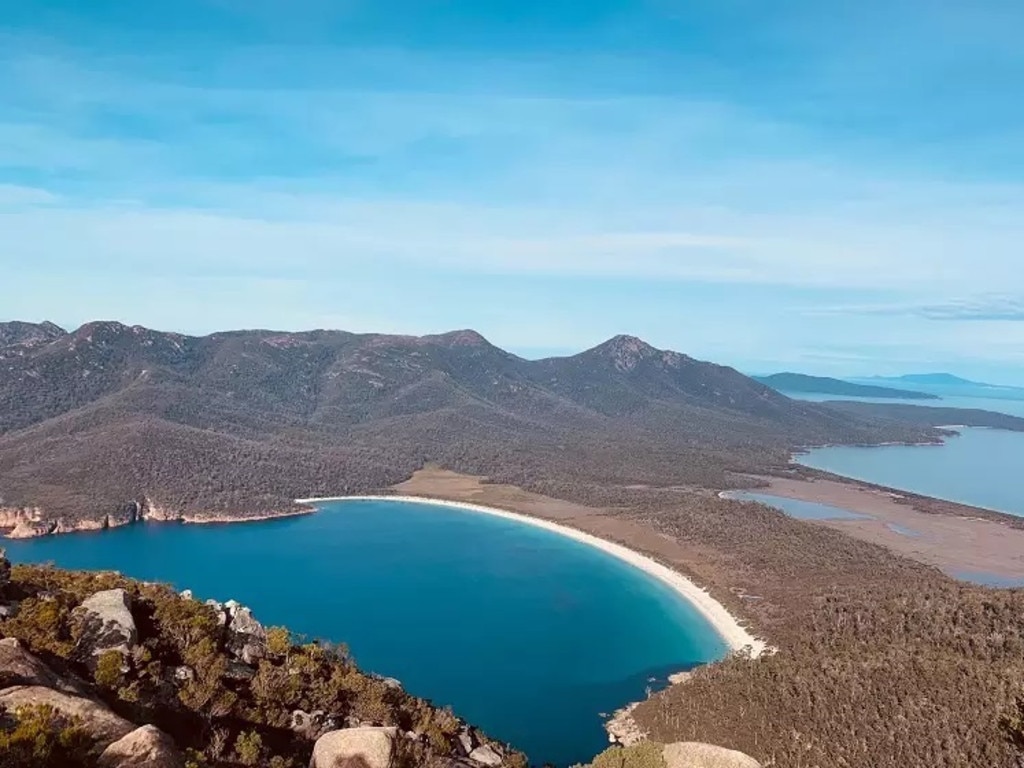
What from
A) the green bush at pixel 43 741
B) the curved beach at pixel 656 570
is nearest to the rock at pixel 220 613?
the green bush at pixel 43 741

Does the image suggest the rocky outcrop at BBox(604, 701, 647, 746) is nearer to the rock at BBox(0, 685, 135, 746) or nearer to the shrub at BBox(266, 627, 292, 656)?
the shrub at BBox(266, 627, 292, 656)

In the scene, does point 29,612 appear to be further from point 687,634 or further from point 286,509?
point 286,509

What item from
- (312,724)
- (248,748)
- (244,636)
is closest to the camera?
(248,748)

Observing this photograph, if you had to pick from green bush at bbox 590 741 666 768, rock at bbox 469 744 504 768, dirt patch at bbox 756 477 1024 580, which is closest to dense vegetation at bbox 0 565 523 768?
rock at bbox 469 744 504 768

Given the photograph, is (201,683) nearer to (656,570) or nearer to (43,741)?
(43,741)

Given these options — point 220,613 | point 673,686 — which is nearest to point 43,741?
point 220,613

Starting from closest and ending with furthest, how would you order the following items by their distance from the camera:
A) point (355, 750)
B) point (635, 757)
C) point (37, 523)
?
point (355, 750)
point (635, 757)
point (37, 523)

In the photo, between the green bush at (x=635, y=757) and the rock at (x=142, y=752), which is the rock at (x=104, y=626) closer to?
the rock at (x=142, y=752)
